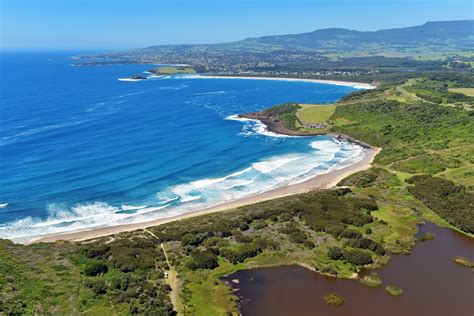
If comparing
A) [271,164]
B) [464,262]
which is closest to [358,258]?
[464,262]

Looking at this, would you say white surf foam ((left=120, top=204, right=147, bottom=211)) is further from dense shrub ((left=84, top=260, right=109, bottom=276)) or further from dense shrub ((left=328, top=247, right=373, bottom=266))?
dense shrub ((left=328, top=247, right=373, bottom=266))

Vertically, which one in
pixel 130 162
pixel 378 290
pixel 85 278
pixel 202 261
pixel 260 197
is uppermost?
pixel 202 261

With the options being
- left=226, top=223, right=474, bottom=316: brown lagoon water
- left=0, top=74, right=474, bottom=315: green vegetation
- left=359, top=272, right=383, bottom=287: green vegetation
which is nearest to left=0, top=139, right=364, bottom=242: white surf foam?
left=0, top=74, right=474, bottom=315: green vegetation

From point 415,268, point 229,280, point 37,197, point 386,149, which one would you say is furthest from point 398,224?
point 37,197

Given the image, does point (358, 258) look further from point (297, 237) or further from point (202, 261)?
point (202, 261)

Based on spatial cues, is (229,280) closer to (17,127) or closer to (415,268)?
(415,268)

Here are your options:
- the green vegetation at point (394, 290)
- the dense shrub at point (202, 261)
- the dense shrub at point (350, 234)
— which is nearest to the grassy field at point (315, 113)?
the dense shrub at point (350, 234)
